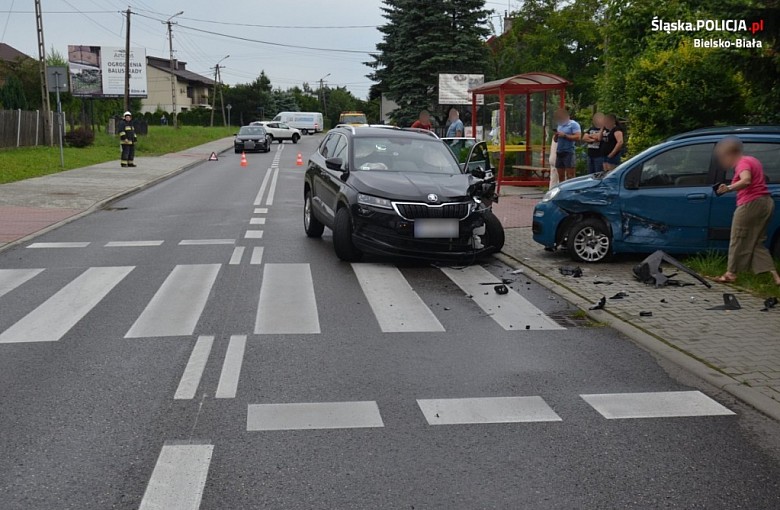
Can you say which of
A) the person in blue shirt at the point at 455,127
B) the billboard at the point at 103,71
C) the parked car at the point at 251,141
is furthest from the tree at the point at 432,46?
the billboard at the point at 103,71

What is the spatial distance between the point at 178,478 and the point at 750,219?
7.02 meters

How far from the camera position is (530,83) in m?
19.5

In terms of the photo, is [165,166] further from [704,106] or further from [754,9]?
[754,9]

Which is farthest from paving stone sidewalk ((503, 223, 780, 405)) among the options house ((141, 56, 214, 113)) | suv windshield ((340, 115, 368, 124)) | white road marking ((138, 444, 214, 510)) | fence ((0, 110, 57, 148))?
house ((141, 56, 214, 113))

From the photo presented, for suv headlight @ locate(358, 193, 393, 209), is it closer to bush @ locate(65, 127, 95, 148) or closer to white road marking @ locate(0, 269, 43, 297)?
white road marking @ locate(0, 269, 43, 297)

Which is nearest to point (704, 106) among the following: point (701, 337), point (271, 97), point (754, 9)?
point (754, 9)

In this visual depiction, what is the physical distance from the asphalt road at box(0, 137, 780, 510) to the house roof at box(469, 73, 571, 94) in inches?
424

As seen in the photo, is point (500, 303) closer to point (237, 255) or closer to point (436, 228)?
point (436, 228)

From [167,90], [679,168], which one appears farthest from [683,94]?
[167,90]

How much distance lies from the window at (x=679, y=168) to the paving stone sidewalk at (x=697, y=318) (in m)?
1.13

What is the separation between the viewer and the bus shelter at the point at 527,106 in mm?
19375

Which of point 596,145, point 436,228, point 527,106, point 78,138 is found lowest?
point 436,228

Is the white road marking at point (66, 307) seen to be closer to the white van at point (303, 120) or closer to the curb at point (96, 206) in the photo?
the curb at point (96, 206)

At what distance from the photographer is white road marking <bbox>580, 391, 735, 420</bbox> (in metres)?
5.21
